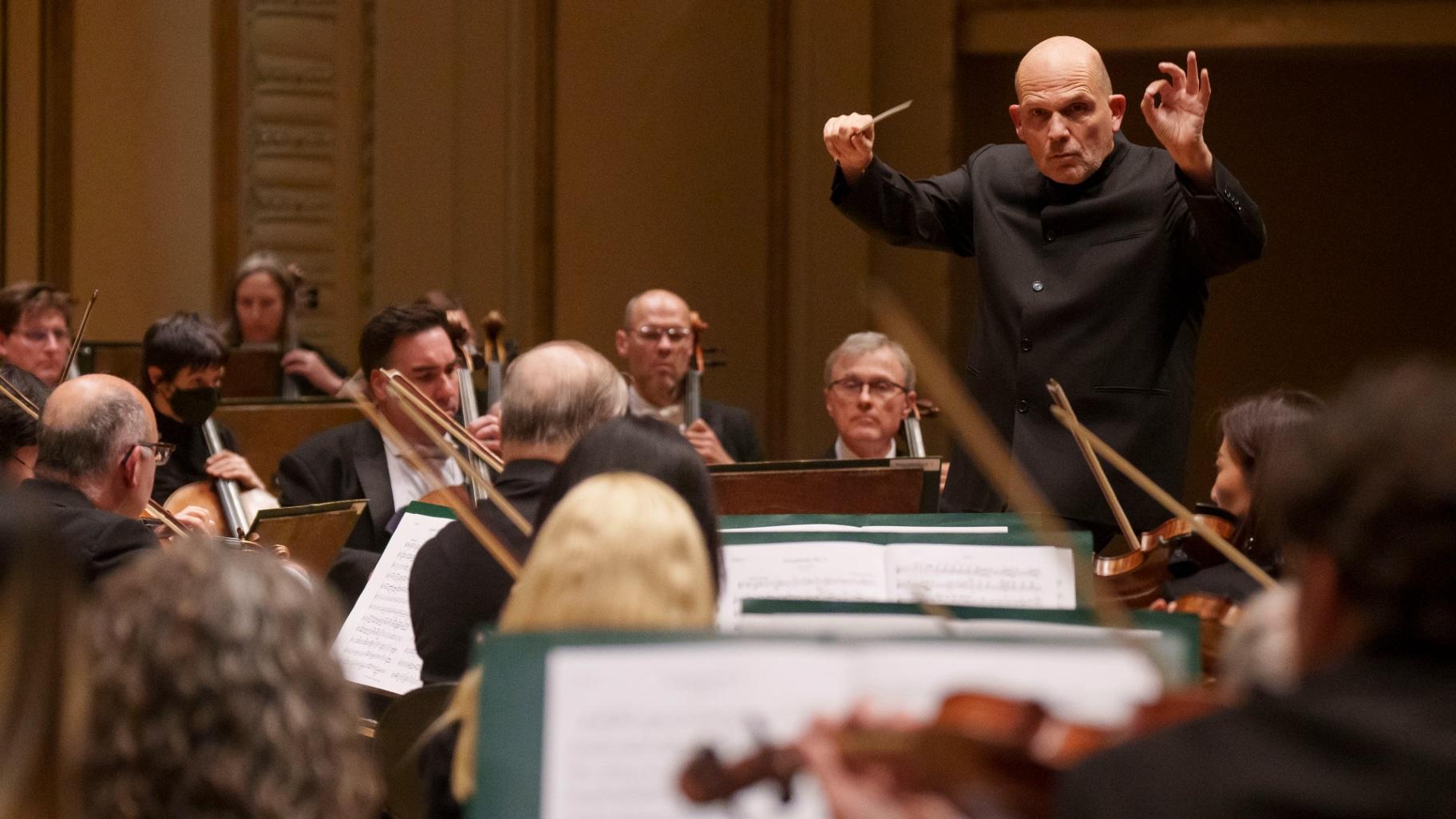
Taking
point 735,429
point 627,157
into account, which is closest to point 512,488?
point 735,429

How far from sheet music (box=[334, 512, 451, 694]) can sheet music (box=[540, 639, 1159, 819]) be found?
1.46 m

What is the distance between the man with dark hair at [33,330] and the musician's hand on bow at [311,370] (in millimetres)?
A: 679

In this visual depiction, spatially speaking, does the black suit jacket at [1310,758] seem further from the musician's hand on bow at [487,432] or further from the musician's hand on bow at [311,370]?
the musician's hand on bow at [311,370]

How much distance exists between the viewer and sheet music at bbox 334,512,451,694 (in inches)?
118

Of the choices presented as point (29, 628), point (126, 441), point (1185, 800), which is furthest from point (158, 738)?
point (126, 441)

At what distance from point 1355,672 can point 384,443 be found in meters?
3.44

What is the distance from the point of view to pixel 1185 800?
47.3 inches

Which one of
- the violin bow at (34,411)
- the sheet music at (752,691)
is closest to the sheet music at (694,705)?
the sheet music at (752,691)

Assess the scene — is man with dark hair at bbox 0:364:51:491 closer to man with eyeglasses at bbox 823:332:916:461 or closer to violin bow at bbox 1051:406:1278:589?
violin bow at bbox 1051:406:1278:589

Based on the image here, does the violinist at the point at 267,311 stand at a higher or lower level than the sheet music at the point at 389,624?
higher

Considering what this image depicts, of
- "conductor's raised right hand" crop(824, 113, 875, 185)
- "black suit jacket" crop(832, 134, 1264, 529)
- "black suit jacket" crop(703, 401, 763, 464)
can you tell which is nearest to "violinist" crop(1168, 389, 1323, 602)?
"black suit jacket" crop(832, 134, 1264, 529)

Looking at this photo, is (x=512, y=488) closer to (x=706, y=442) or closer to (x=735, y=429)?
(x=706, y=442)

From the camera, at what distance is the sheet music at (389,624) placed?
3.01 meters

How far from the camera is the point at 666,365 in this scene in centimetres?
531
